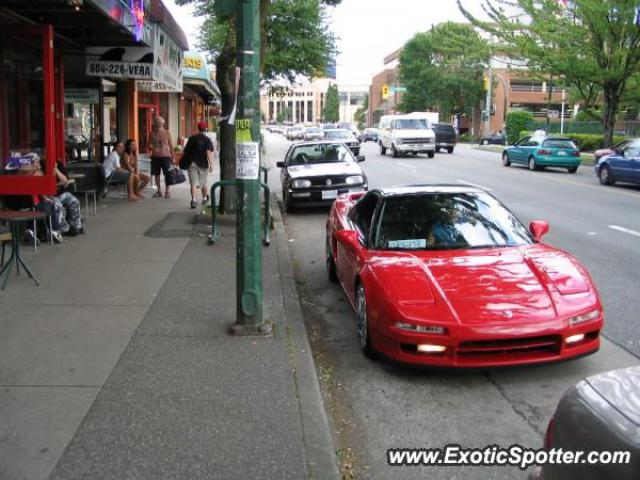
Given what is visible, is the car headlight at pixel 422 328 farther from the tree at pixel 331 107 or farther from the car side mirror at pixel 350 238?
the tree at pixel 331 107

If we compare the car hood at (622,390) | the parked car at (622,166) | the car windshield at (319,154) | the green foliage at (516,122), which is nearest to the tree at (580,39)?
the parked car at (622,166)

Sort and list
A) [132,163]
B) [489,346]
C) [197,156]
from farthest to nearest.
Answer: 1. [132,163]
2. [197,156]
3. [489,346]

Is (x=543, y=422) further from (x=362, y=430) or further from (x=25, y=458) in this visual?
(x=25, y=458)

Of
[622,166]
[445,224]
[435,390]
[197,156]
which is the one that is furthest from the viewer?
[622,166]

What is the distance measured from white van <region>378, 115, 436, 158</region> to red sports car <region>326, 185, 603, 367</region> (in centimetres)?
2708

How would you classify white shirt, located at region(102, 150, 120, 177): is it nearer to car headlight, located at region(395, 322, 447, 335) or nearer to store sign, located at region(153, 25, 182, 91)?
store sign, located at region(153, 25, 182, 91)

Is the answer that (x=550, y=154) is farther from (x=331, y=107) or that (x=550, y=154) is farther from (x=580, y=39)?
(x=331, y=107)

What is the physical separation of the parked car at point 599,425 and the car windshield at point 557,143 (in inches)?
1009

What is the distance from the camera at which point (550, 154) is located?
87.0 feet

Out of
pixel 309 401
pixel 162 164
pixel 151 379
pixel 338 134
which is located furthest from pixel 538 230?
pixel 338 134

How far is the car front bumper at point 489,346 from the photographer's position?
484cm

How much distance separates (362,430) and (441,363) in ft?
2.75

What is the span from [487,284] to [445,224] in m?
1.20

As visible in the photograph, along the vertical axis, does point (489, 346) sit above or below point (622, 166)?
below
